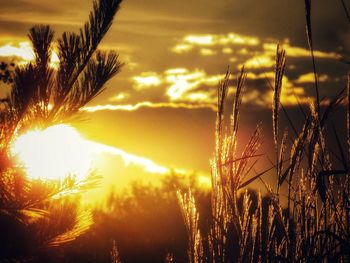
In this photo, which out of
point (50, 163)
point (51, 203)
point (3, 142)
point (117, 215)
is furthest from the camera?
point (117, 215)

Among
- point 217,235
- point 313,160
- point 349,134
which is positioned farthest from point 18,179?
point 349,134

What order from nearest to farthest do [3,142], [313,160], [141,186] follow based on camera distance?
[313,160] < [3,142] < [141,186]

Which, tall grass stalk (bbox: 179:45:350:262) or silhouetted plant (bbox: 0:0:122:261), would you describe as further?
silhouetted plant (bbox: 0:0:122:261)

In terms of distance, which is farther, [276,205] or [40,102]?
[40,102]

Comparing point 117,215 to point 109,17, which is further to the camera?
point 117,215

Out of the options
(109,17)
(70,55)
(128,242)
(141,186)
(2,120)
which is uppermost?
(109,17)

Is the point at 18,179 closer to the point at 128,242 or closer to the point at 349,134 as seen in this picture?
the point at 349,134

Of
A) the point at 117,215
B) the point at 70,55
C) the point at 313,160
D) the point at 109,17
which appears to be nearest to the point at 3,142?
the point at 70,55

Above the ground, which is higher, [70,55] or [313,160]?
[70,55]

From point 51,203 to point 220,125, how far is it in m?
2.45

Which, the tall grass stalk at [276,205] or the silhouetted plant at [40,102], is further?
the silhouetted plant at [40,102]

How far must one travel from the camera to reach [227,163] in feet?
6.34

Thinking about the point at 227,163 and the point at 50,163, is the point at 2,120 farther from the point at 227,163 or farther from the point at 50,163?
the point at 227,163

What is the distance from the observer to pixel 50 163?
140 inches
